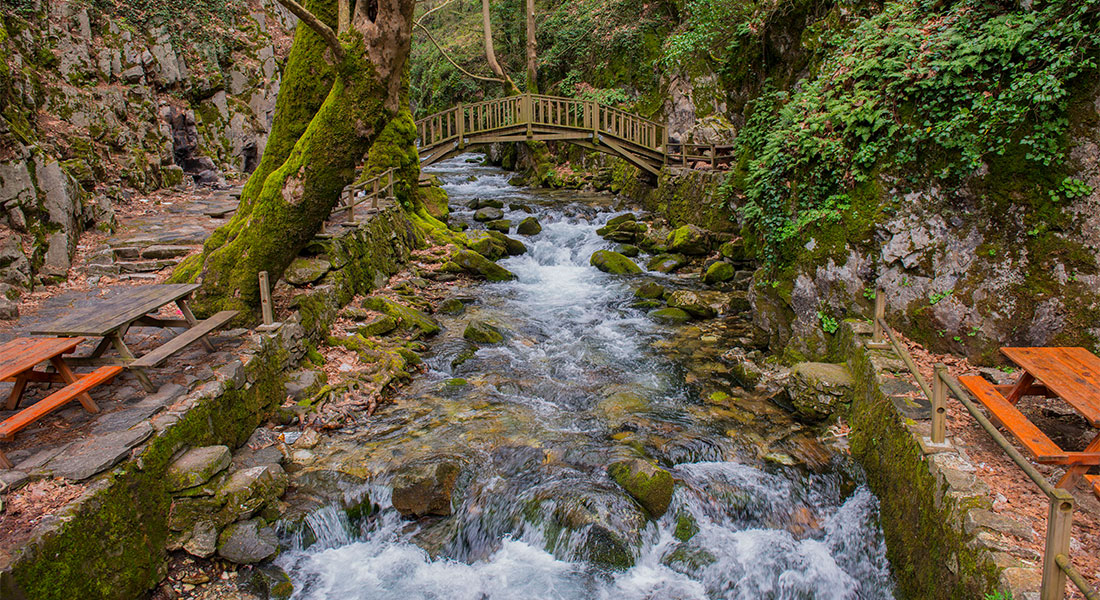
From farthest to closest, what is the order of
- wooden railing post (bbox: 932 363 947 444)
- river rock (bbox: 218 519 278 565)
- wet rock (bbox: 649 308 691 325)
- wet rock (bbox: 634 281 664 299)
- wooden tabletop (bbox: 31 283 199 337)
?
wet rock (bbox: 634 281 664 299), wet rock (bbox: 649 308 691 325), wooden tabletop (bbox: 31 283 199 337), river rock (bbox: 218 519 278 565), wooden railing post (bbox: 932 363 947 444)

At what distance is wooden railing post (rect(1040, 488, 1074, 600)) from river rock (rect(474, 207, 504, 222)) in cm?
1419

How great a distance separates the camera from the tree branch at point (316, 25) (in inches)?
206

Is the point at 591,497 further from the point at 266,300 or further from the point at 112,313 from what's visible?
the point at 112,313

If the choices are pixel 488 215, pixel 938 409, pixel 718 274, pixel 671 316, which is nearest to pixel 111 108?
pixel 488 215

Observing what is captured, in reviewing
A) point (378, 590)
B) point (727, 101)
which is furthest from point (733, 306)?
point (727, 101)

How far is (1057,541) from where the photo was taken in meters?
2.84

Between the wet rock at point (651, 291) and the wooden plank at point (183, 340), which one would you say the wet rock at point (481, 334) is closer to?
the wet rock at point (651, 291)

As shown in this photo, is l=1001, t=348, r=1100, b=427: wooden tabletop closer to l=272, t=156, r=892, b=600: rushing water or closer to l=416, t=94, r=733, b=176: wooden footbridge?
l=272, t=156, r=892, b=600: rushing water

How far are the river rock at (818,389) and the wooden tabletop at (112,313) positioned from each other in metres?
6.46

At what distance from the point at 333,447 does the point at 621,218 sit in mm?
11089

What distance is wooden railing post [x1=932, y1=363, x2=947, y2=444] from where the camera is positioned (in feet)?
14.1

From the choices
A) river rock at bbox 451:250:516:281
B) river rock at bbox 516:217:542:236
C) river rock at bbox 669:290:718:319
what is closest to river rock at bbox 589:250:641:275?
river rock at bbox 451:250:516:281

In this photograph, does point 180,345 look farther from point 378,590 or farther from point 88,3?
point 88,3

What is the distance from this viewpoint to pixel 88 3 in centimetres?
1314
